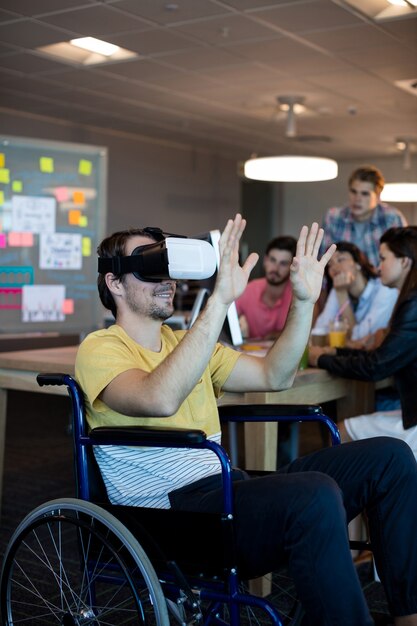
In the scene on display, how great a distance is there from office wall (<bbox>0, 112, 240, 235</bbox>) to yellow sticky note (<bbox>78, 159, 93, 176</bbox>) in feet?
7.36

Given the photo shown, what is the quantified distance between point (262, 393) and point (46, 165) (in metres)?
3.80

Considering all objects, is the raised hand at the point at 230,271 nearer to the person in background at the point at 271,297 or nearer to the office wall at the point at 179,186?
the person in background at the point at 271,297

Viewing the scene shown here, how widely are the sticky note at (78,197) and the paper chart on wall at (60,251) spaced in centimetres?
25

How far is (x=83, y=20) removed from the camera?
5.07 meters

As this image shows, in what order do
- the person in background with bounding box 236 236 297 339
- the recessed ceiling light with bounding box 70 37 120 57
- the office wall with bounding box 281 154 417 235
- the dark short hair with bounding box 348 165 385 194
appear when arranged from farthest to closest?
the office wall with bounding box 281 154 417 235, the recessed ceiling light with bounding box 70 37 120 57, the dark short hair with bounding box 348 165 385 194, the person in background with bounding box 236 236 297 339

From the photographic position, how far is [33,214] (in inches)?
235

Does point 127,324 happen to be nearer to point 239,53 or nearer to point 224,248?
point 224,248

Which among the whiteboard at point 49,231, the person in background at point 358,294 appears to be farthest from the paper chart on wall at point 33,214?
the person in background at point 358,294

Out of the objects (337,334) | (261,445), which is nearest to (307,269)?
(261,445)

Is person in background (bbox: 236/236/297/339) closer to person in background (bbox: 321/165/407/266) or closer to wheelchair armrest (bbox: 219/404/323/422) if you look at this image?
person in background (bbox: 321/165/407/266)

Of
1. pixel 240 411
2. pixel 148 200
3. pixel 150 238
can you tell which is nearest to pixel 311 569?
pixel 240 411

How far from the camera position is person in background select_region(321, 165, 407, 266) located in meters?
4.54

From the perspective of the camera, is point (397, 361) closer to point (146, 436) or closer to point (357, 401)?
point (357, 401)

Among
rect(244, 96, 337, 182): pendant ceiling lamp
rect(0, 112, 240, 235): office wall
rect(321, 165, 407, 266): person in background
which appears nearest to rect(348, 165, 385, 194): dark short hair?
rect(321, 165, 407, 266): person in background
